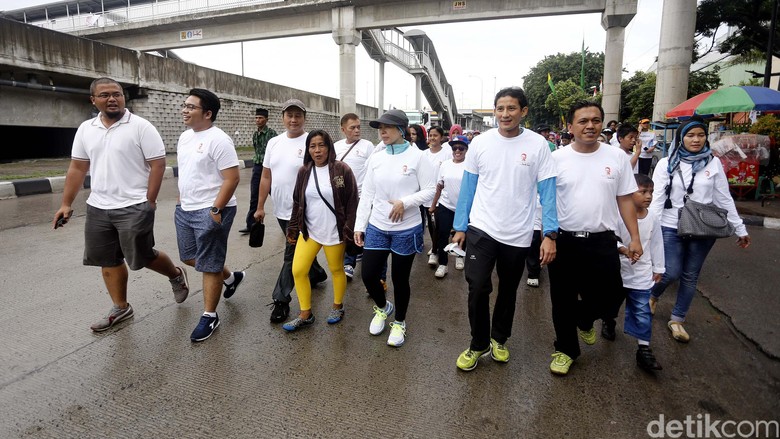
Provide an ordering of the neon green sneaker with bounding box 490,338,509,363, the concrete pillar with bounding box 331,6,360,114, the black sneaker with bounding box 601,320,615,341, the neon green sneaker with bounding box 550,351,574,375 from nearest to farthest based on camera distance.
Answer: the neon green sneaker with bounding box 550,351,574,375 < the neon green sneaker with bounding box 490,338,509,363 < the black sneaker with bounding box 601,320,615,341 < the concrete pillar with bounding box 331,6,360,114

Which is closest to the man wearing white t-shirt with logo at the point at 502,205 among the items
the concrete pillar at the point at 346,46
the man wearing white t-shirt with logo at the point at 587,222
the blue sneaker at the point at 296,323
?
the man wearing white t-shirt with logo at the point at 587,222

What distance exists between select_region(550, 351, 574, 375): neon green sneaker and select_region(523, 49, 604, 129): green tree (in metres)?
39.6

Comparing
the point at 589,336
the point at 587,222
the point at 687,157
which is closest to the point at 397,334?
the point at 589,336

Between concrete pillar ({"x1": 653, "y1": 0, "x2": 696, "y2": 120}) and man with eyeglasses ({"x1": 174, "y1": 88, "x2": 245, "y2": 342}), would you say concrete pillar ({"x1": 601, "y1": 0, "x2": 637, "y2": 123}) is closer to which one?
concrete pillar ({"x1": 653, "y1": 0, "x2": 696, "y2": 120})

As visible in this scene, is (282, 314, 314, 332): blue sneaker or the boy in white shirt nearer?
the boy in white shirt

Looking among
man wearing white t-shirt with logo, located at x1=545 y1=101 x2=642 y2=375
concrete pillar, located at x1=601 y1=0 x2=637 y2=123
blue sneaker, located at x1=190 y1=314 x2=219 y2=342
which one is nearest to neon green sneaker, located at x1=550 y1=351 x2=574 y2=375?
man wearing white t-shirt with logo, located at x1=545 y1=101 x2=642 y2=375

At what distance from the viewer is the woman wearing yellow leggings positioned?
129 inches

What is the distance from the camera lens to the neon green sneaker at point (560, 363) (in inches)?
108

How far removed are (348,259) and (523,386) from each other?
2.53 metres

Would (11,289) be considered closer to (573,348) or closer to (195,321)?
(195,321)

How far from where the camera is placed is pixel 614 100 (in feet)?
57.2

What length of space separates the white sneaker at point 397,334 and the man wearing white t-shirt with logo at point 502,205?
0.50 m

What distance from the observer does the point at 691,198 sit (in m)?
3.36

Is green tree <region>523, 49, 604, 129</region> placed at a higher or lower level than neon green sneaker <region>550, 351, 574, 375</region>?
higher
